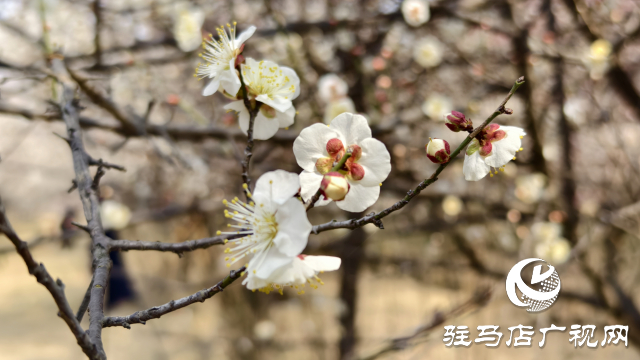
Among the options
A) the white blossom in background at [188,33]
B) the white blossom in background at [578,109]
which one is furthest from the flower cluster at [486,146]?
the white blossom in background at [578,109]

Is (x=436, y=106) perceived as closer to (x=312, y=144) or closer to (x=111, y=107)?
(x=111, y=107)

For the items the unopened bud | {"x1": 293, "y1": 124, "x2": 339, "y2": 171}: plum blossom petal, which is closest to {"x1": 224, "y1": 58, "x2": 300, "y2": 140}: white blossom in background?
{"x1": 293, "y1": 124, "x2": 339, "y2": 171}: plum blossom petal

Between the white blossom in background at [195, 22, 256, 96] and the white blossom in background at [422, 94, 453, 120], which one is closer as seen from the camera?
the white blossom in background at [195, 22, 256, 96]

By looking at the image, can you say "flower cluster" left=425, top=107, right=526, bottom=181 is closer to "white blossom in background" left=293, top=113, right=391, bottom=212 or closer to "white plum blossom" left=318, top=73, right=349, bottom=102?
"white blossom in background" left=293, top=113, right=391, bottom=212

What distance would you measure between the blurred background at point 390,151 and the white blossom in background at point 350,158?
0.57m

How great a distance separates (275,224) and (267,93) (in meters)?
0.27

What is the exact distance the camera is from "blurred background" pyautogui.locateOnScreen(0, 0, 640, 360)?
197cm

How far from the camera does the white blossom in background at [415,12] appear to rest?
2213 mm

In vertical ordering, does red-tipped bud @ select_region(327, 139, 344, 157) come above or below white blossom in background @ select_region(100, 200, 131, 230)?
below

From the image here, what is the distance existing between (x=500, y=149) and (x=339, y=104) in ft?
4.59

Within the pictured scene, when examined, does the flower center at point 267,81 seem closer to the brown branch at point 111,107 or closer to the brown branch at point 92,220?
the brown branch at point 92,220

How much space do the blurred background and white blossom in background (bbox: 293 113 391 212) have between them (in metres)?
0.57

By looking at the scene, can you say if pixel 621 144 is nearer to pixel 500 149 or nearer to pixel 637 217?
pixel 637 217

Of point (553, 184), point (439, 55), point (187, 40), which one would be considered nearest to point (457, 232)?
point (553, 184)
